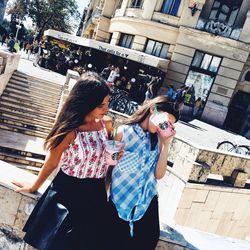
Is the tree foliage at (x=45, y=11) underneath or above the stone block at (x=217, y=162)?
above

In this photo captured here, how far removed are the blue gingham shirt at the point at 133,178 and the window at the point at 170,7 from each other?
19090 mm

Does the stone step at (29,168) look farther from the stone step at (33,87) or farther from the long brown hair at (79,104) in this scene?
the long brown hair at (79,104)

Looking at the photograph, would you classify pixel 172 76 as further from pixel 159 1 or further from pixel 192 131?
pixel 192 131

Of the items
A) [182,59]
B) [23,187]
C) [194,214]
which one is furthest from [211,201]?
[182,59]

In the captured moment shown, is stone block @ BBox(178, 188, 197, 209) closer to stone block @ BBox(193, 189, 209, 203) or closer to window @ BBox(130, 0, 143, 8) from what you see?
stone block @ BBox(193, 189, 209, 203)

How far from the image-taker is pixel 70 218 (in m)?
2.31

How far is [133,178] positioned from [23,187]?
1.00m

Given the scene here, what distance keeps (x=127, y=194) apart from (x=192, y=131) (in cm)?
1244

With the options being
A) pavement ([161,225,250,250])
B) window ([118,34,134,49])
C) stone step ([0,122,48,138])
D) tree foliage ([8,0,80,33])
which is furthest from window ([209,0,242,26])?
tree foliage ([8,0,80,33])

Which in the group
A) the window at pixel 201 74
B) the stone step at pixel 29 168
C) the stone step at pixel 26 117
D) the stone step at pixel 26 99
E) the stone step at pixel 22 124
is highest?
the window at pixel 201 74

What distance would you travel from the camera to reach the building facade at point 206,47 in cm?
1881

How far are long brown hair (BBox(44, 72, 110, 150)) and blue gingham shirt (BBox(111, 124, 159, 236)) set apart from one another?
1.19 ft

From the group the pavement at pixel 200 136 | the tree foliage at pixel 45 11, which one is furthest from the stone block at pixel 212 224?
the tree foliage at pixel 45 11

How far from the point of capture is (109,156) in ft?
7.43
